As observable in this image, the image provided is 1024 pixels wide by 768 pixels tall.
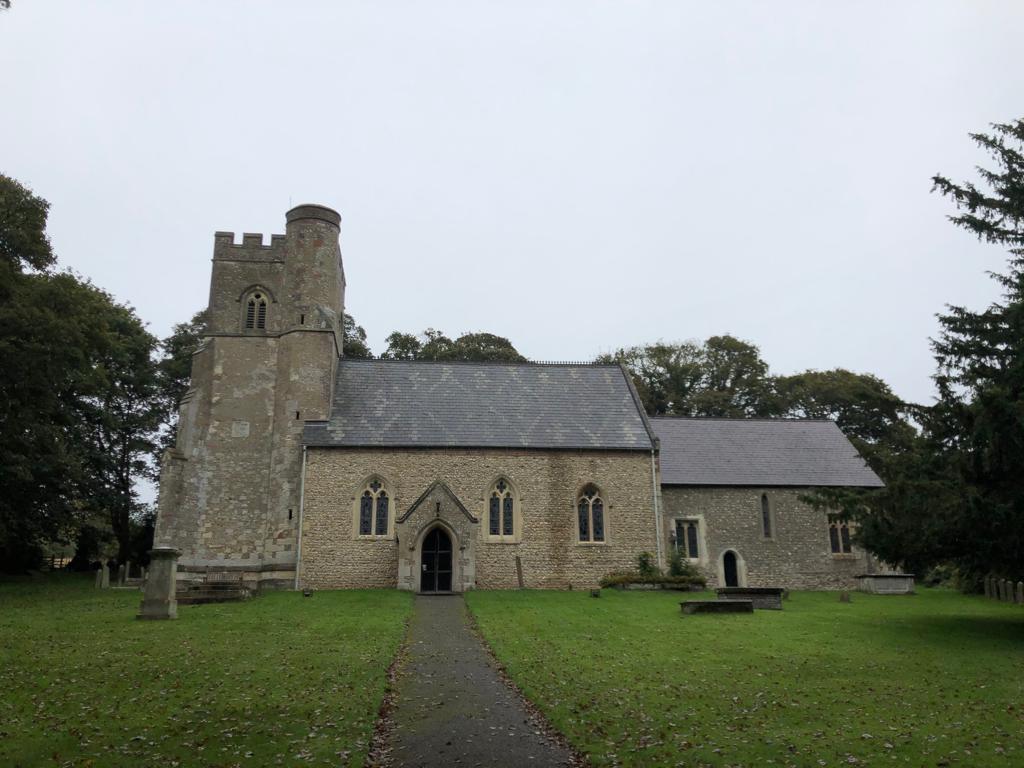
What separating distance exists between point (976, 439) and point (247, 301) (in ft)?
84.6

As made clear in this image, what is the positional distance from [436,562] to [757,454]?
50.3 feet

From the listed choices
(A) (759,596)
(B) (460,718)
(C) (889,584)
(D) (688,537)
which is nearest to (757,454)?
(D) (688,537)

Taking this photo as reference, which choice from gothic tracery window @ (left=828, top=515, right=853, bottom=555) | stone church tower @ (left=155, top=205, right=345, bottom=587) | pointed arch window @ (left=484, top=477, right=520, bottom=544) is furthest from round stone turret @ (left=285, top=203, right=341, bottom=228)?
gothic tracery window @ (left=828, top=515, right=853, bottom=555)

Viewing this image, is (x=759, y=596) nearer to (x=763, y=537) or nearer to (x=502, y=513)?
(x=763, y=537)

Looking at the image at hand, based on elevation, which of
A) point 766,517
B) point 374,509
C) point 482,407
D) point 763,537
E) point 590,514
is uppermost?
point 482,407

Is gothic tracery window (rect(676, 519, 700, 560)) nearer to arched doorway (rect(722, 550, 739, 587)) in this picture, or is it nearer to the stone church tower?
arched doorway (rect(722, 550, 739, 587))

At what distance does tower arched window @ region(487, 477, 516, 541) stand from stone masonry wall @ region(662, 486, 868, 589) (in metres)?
6.69

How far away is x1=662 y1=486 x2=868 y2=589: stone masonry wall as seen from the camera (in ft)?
103

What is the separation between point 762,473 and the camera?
3294 centimetres

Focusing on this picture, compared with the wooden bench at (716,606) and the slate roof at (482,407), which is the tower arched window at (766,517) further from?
the wooden bench at (716,606)

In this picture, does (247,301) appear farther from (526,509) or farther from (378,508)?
(526,509)

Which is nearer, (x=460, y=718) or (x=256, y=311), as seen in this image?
(x=460, y=718)

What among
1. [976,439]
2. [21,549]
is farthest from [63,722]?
[21,549]

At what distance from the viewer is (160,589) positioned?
1859 centimetres
